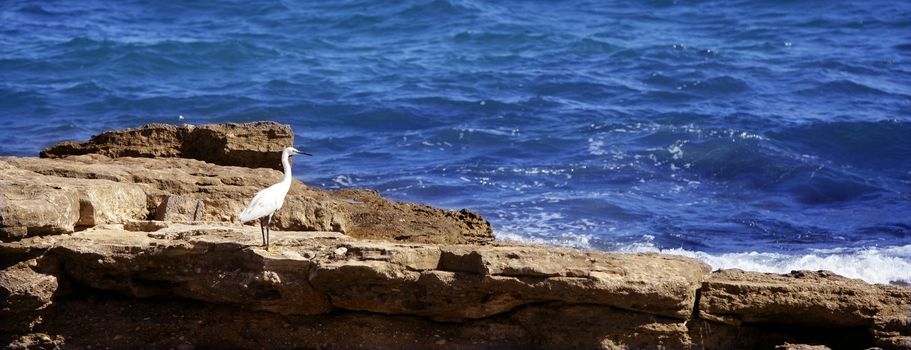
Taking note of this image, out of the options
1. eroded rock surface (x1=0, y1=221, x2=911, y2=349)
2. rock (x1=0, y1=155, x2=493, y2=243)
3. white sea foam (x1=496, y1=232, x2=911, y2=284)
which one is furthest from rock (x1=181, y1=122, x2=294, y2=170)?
white sea foam (x1=496, y1=232, x2=911, y2=284)

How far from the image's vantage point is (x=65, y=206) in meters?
7.29

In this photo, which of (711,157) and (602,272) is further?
(711,157)

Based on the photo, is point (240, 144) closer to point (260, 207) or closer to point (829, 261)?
point (260, 207)

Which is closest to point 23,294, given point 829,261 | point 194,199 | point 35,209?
point 35,209

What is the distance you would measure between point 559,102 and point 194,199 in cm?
1139

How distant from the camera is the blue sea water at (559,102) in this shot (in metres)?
13.0

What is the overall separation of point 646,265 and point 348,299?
1782 millimetres

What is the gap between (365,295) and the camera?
273 inches

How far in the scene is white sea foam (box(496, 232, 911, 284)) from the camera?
35.8 ft

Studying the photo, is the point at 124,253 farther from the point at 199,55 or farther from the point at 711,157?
the point at 199,55

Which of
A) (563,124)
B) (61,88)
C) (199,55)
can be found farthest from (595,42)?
(61,88)

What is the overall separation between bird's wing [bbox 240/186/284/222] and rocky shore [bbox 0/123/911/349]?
13cm

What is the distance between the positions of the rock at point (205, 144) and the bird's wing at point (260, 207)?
7.31 feet

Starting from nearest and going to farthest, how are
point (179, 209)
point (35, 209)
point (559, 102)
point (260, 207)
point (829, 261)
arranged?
point (35, 209)
point (260, 207)
point (179, 209)
point (829, 261)
point (559, 102)
